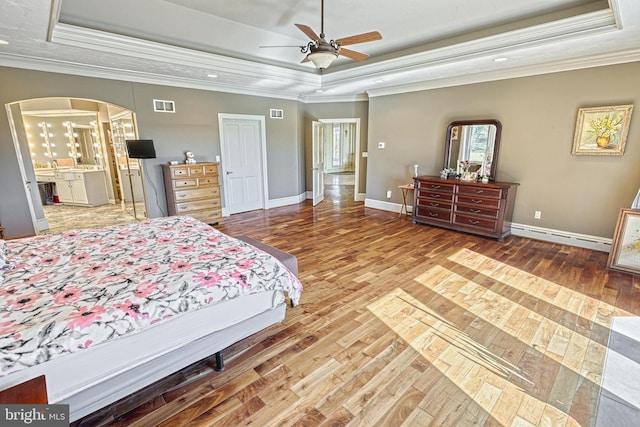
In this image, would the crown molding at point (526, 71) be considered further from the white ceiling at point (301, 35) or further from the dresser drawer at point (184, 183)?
the dresser drawer at point (184, 183)

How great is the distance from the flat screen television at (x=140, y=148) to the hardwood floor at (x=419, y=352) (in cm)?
317

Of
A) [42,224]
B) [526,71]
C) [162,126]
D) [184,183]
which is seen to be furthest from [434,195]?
[42,224]

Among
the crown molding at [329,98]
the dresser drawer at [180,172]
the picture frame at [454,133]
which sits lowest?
the dresser drawer at [180,172]

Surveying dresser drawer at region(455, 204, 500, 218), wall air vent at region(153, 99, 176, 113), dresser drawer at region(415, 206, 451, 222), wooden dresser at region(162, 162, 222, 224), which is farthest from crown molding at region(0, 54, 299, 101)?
dresser drawer at region(455, 204, 500, 218)

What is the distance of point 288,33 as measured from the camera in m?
4.13

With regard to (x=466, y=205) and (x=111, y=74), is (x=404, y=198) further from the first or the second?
(x=111, y=74)

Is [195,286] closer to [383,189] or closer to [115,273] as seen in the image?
[115,273]

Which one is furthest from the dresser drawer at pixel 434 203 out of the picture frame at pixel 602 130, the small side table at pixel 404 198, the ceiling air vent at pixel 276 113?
the ceiling air vent at pixel 276 113

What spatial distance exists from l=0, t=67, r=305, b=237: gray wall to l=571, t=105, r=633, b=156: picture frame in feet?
17.3

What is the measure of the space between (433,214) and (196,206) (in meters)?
4.31

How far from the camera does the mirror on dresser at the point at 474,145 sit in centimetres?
482

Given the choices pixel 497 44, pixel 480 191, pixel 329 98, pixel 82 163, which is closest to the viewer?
pixel 497 44

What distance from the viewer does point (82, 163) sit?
26.5 ft

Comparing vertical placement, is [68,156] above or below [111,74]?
below
